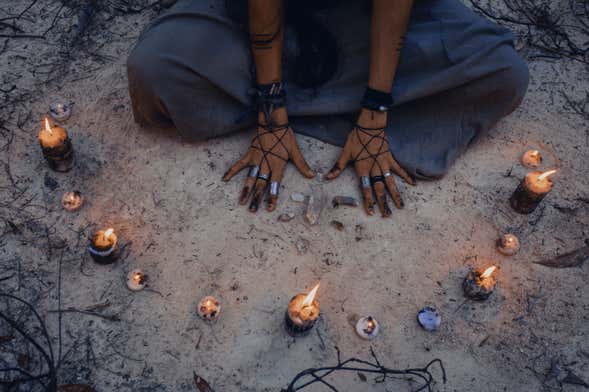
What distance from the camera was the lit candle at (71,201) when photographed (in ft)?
9.38

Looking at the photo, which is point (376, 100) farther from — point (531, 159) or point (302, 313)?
point (302, 313)

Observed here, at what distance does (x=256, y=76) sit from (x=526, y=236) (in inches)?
80.7

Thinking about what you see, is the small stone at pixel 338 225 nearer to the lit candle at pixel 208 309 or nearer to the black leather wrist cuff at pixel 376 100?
the black leather wrist cuff at pixel 376 100

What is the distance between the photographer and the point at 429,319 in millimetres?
2617

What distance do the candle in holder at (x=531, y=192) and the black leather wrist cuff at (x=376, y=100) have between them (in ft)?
3.28

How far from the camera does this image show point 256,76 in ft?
9.97

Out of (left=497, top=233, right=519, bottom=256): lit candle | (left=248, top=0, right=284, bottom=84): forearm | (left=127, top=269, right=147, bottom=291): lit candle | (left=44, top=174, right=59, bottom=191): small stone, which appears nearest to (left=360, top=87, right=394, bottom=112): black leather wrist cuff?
(left=248, top=0, right=284, bottom=84): forearm

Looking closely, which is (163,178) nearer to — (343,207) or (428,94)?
(343,207)

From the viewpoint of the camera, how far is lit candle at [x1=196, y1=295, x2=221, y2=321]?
2.53 metres

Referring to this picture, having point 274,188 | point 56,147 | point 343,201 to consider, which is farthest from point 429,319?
point 56,147

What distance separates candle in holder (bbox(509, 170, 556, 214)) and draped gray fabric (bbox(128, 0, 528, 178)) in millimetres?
484

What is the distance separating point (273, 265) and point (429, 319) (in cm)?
94

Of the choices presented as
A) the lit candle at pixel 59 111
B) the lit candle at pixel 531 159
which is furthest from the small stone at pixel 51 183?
the lit candle at pixel 531 159

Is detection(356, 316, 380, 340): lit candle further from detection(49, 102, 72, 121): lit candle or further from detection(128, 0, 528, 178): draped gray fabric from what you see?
detection(49, 102, 72, 121): lit candle
